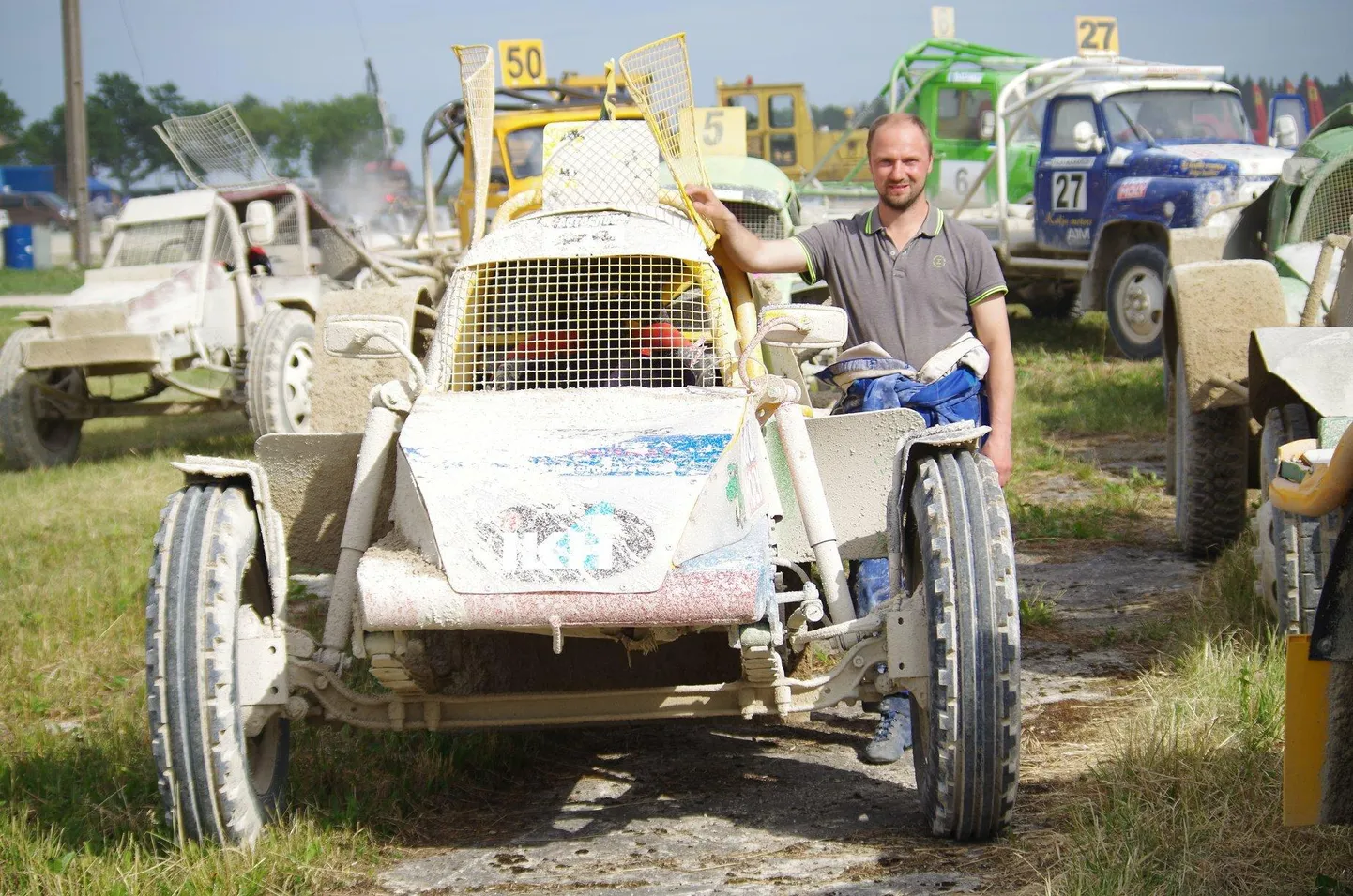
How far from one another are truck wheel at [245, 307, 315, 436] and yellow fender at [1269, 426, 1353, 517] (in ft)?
27.4

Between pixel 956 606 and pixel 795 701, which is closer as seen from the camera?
pixel 956 606

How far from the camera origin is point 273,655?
3.89 meters

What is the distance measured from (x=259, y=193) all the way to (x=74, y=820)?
8.36 meters

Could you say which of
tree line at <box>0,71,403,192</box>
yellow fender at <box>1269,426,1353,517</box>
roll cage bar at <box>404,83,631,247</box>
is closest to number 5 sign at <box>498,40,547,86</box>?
roll cage bar at <box>404,83,631,247</box>

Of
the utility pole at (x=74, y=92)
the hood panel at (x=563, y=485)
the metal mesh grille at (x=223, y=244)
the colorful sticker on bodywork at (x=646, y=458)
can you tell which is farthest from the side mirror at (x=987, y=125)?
the utility pole at (x=74, y=92)

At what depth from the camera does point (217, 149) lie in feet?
37.8

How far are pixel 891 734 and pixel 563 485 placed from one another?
4.95 feet

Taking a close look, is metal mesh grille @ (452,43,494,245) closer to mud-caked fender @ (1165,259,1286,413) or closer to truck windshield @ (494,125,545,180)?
mud-caked fender @ (1165,259,1286,413)

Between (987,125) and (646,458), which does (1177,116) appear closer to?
(987,125)

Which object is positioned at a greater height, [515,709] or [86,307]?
[86,307]

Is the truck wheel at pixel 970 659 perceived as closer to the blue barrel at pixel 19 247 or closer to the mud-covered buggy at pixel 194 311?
the mud-covered buggy at pixel 194 311

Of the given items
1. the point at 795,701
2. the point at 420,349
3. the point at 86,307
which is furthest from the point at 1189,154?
the point at 795,701

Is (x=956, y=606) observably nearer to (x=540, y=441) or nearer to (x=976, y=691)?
(x=976, y=691)

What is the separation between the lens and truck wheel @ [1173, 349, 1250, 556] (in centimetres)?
630
